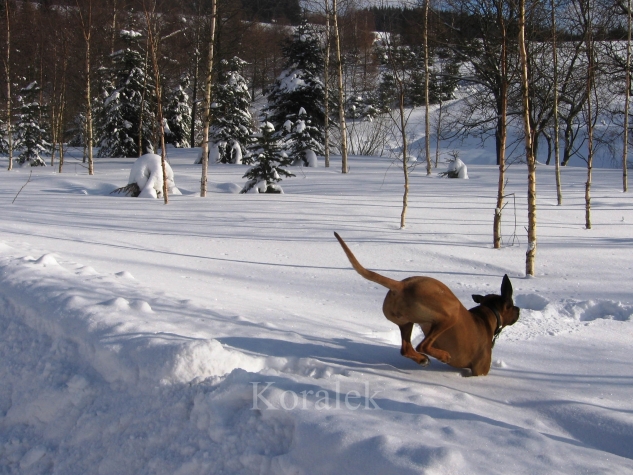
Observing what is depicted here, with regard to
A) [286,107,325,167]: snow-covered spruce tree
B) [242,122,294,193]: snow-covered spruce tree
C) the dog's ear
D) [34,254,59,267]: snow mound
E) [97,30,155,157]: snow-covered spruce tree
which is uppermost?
[97,30,155,157]: snow-covered spruce tree

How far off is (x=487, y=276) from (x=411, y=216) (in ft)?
14.1

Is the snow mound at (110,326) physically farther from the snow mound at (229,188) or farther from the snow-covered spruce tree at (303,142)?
the snow-covered spruce tree at (303,142)

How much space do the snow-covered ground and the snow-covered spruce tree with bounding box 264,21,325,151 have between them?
2125cm

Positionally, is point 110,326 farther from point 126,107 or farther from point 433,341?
point 126,107

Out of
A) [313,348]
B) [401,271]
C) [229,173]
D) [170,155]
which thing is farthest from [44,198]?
[170,155]

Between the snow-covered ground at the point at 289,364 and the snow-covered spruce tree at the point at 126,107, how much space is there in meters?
22.1

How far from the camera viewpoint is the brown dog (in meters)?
3.29

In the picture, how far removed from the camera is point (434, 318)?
10.9 feet

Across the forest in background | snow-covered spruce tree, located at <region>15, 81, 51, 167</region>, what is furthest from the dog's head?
snow-covered spruce tree, located at <region>15, 81, 51, 167</region>

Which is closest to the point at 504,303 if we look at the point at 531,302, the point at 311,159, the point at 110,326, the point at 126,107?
the point at 531,302

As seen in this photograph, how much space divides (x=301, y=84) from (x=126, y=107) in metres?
10.7

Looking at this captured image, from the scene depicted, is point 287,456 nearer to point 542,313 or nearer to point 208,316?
point 208,316

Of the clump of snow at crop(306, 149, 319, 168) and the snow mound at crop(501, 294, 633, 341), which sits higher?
the clump of snow at crop(306, 149, 319, 168)

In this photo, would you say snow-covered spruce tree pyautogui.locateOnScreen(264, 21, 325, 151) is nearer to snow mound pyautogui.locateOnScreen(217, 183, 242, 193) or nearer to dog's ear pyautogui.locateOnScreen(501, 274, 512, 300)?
Result: snow mound pyautogui.locateOnScreen(217, 183, 242, 193)
